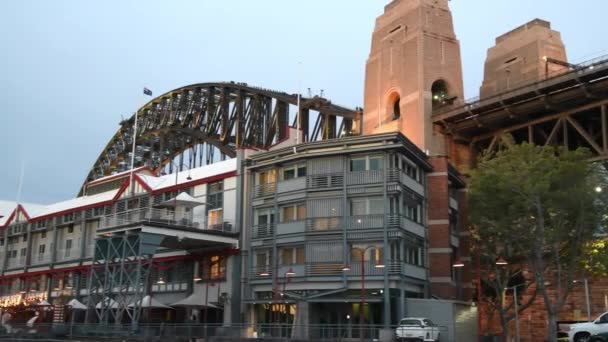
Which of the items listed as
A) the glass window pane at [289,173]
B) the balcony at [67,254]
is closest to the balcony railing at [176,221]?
the glass window pane at [289,173]

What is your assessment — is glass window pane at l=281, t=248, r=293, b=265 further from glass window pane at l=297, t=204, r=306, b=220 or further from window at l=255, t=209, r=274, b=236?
glass window pane at l=297, t=204, r=306, b=220

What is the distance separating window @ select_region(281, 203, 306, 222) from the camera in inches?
2343

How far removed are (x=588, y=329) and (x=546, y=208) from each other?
11.3 m

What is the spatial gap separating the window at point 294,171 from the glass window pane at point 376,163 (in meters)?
5.94

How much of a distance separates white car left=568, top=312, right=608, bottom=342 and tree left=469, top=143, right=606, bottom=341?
4.86 meters

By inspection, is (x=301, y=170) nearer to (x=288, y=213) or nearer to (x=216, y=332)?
(x=288, y=213)

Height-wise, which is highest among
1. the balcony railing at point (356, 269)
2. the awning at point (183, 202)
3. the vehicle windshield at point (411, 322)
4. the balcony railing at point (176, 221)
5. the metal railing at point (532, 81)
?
the metal railing at point (532, 81)

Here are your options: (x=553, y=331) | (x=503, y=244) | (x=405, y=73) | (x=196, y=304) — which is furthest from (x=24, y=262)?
(x=553, y=331)

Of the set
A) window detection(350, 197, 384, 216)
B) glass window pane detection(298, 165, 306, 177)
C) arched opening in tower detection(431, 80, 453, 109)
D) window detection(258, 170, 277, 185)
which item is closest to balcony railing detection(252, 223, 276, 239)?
window detection(258, 170, 277, 185)

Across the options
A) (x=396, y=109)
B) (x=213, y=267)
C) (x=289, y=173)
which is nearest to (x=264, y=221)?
(x=289, y=173)

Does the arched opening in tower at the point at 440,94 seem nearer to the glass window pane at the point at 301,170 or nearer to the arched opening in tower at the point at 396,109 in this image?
the arched opening in tower at the point at 396,109

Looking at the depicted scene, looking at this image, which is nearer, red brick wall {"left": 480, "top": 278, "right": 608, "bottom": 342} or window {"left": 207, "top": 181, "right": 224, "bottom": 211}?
red brick wall {"left": 480, "top": 278, "right": 608, "bottom": 342}

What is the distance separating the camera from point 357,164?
5850cm

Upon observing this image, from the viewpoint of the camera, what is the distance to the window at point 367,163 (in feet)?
189
